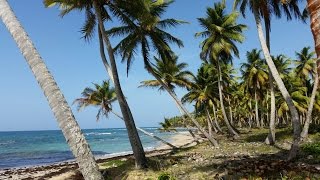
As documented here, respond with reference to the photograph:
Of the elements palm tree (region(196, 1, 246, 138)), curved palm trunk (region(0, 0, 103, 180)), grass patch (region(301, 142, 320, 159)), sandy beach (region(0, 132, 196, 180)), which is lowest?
sandy beach (region(0, 132, 196, 180))

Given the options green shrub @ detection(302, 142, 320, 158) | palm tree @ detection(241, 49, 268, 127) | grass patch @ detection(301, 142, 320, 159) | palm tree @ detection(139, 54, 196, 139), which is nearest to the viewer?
grass patch @ detection(301, 142, 320, 159)

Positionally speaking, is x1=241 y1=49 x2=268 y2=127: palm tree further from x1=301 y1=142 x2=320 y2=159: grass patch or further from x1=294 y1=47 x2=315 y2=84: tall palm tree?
x1=301 y1=142 x2=320 y2=159: grass patch

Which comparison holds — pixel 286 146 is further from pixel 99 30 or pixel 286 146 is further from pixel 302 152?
pixel 99 30

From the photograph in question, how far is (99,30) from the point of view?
63.1 feet

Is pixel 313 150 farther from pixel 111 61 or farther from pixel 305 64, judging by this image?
pixel 305 64

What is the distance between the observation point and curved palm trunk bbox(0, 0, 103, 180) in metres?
6.17

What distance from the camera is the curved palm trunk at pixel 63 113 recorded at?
243 inches

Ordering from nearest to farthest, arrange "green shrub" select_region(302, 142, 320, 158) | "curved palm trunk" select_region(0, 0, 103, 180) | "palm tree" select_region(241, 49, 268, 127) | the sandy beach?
"curved palm trunk" select_region(0, 0, 103, 180) → "green shrub" select_region(302, 142, 320, 158) → the sandy beach → "palm tree" select_region(241, 49, 268, 127)

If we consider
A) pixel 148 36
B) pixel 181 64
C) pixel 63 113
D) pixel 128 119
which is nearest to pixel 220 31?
pixel 181 64

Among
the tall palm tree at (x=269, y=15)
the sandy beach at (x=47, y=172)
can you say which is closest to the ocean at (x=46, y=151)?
the sandy beach at (x=47, y=172)

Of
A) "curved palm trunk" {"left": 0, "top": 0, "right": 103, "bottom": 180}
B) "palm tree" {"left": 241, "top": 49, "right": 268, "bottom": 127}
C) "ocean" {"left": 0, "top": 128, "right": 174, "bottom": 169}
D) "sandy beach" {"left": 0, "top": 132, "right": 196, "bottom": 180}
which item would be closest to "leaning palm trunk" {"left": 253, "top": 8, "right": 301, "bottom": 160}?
"curved palm trunk" {"left": 0, "top": 0, "right": 103, "bottom": 180}

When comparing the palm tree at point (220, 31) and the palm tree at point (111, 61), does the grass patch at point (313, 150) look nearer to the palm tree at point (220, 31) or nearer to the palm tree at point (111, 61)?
the palm tree at point (111, 61)

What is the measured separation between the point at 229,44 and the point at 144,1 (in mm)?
17290

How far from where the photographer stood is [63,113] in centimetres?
621
